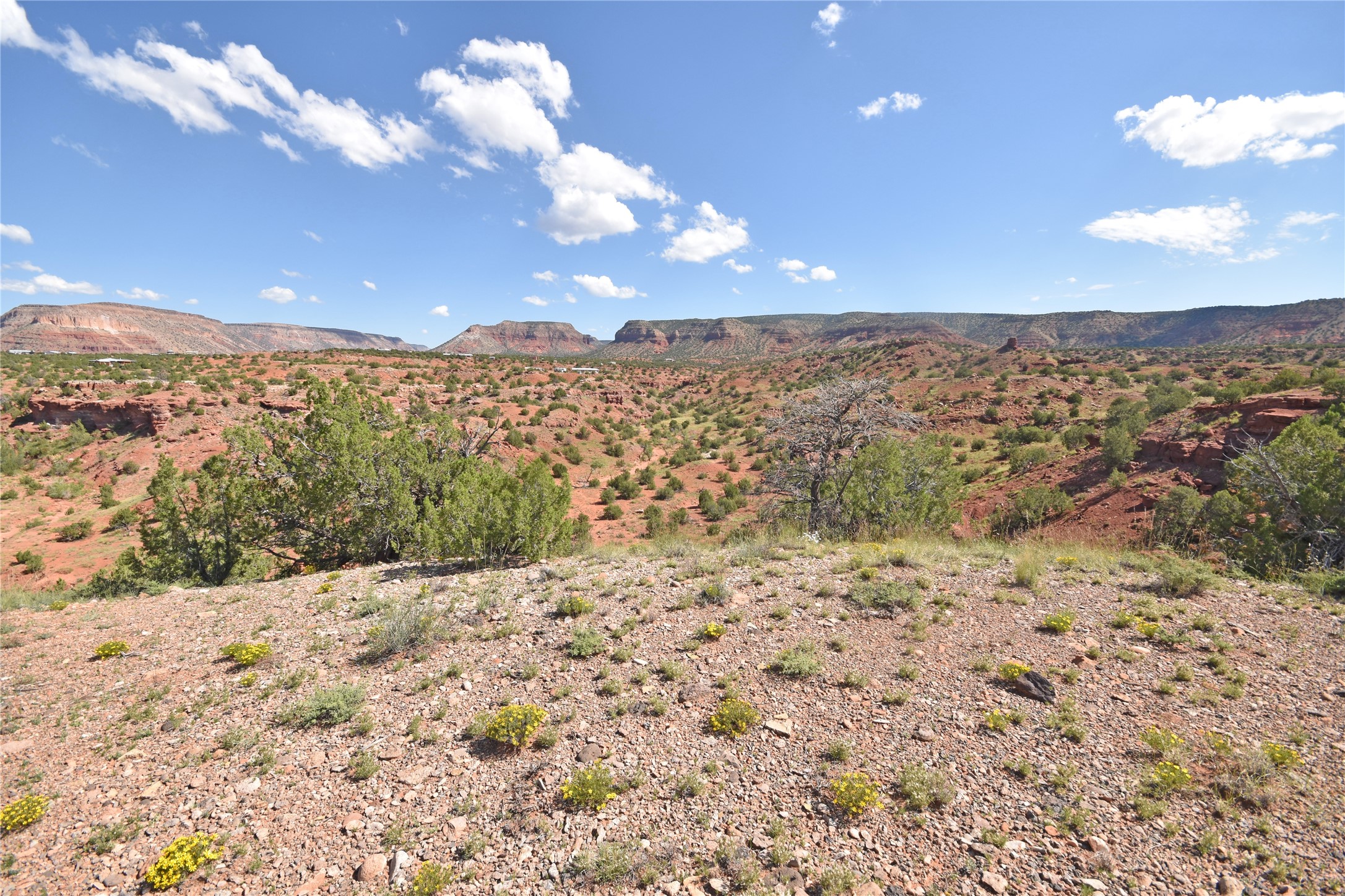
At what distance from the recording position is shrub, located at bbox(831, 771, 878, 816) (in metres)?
3.96

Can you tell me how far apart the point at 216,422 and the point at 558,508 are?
23.8 metres

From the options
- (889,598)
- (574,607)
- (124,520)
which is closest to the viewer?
(889,598)

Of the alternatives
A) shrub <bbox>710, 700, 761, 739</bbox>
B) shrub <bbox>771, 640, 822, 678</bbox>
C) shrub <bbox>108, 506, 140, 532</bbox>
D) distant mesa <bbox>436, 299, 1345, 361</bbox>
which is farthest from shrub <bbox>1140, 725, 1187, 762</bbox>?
distant mesa <bbox>436, 299, 1345, 361</bbox>

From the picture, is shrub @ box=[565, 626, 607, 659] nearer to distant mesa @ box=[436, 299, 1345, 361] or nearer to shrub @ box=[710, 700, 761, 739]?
shrub @ box=[710, 700, 761, 739]

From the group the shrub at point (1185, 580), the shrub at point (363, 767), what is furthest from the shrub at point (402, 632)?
the shrub at point (1185, 580)

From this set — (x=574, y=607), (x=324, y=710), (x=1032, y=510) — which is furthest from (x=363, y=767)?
(x=1032, y=510)

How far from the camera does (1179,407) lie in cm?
2186

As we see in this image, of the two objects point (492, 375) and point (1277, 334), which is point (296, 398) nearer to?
point (492, 375)

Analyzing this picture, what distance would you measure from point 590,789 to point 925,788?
283 cm

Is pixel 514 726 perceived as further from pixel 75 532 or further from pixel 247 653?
pixel 75 532

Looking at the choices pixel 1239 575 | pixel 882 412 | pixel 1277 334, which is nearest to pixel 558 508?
pixel 882 412

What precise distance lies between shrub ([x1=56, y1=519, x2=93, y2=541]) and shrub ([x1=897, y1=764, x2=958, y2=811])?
Result: 78.1 feet

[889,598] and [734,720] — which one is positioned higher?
[889,598]

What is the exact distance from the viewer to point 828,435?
42.9 feet
